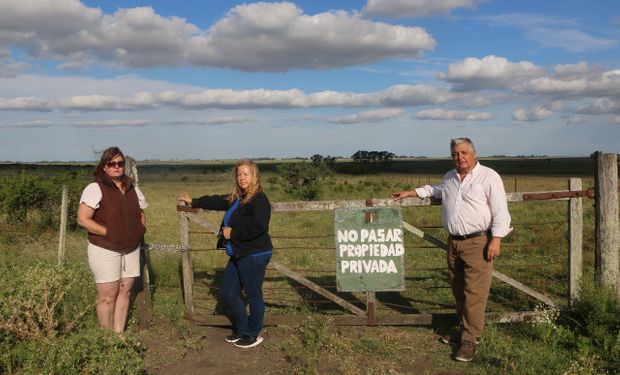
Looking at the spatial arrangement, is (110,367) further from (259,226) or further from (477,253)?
(477,253)

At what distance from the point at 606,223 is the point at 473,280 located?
73.9 inches

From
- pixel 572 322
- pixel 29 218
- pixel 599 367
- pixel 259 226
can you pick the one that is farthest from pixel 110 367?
pixel 29 218

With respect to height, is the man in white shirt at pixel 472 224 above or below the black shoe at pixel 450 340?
above

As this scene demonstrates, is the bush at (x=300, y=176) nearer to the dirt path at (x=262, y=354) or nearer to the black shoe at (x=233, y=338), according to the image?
the dirt path at (x=262, y=354)

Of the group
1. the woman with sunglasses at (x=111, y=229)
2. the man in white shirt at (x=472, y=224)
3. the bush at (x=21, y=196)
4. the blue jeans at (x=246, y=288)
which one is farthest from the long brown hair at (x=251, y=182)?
the bush at (x=21, y=196)

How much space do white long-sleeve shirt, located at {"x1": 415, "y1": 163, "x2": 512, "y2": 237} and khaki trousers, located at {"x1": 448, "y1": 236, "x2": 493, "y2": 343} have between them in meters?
0.14

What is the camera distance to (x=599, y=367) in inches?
183

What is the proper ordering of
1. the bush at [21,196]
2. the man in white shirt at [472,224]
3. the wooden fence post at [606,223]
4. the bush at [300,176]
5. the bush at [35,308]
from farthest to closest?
the bush at [300,176] < the bush at [21,196] < the wooden fence post at [606,223] < the man in white shirt at [472,224] < the bush at [35,308]

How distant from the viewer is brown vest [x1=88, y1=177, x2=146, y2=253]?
192 inches

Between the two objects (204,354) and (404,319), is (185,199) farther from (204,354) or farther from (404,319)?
(404,319)

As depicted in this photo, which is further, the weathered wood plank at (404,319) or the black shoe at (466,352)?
the weathered wood plank at (404,319)

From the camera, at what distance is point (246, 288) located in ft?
17.6

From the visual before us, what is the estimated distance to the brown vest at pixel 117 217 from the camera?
16.0ft

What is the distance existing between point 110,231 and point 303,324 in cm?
240
